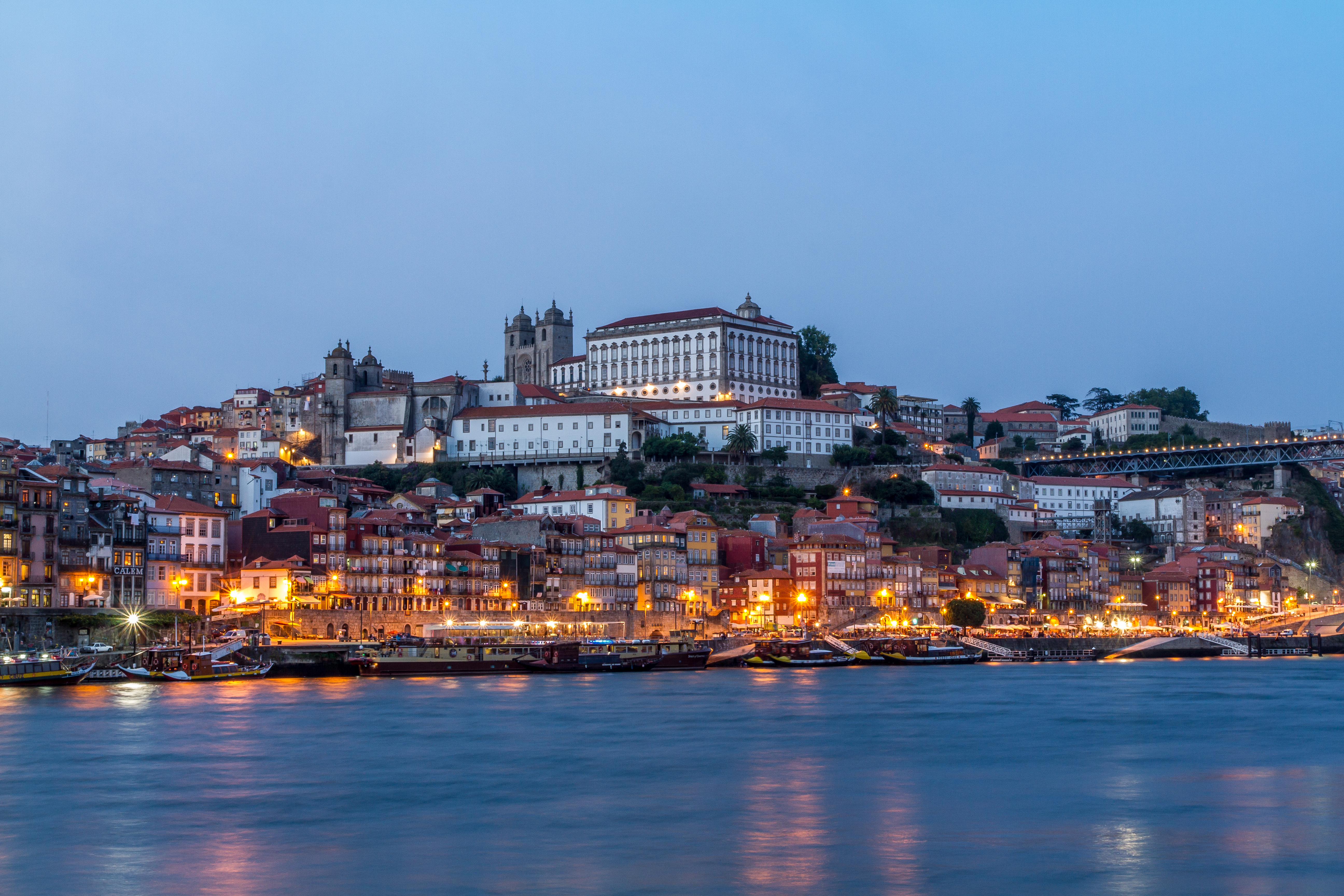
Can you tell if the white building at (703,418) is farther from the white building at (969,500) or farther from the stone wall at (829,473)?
the white building at (969,500)

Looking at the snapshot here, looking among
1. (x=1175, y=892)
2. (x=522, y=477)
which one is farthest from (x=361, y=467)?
(x=1175, y=892)

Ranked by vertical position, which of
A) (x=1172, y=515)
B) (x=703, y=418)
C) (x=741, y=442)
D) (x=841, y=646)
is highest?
(x=703, y=418)

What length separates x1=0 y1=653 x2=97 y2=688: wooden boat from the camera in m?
58.4

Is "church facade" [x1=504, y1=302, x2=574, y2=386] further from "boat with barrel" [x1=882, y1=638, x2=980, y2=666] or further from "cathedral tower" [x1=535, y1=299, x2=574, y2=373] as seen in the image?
"boat with barrel" [x1=882, y1=638, x2=980, y2=666]

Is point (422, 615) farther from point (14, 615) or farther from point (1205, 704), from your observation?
point (1205, 704)

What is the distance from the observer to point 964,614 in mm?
93562

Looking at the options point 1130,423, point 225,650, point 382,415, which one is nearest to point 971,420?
point 1130,423

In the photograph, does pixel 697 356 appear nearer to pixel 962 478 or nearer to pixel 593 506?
pixel 962 478

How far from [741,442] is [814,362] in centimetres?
3156

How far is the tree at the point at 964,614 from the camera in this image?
9356 cm

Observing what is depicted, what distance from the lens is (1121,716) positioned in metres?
55.1

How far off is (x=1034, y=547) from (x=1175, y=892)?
80919 mm

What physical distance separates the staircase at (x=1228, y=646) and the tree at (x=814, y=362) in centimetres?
4231

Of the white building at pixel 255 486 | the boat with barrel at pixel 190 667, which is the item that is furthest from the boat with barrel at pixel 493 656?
the white building at pixel 255 486
